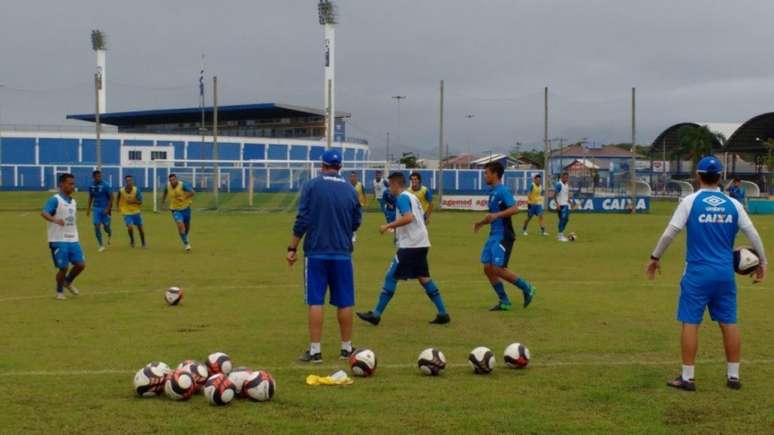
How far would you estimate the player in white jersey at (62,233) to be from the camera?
14086 mm

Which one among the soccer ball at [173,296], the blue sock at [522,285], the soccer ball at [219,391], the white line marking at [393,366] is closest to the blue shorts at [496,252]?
the blue sock at [522,285]

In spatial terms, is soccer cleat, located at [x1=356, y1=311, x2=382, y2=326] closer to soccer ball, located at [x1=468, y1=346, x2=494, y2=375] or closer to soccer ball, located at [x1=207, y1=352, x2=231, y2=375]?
soccer ball, located at [x1=468, y1=346, x2=494, y2=375]

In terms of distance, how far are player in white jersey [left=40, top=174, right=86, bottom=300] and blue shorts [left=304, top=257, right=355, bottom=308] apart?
6.47 metres

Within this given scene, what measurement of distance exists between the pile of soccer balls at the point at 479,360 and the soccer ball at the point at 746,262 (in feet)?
7.05

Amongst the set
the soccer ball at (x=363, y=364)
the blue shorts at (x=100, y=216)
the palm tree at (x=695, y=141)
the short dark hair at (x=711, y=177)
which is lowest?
the soccer ball at (x=363, y=364)

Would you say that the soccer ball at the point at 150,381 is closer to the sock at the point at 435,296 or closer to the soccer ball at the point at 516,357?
the soccer ball at the point at 516,357

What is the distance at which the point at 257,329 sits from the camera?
11258 millimetres

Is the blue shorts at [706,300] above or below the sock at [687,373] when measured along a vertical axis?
above

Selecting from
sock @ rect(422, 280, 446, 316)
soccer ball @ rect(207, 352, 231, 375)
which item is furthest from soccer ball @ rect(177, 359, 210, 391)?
sock @ rect(422, 280, 446, 316)

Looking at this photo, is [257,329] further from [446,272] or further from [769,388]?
[446,272]

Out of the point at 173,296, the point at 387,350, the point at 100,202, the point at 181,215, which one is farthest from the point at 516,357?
the point at 100,202

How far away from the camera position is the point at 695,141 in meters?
86.0

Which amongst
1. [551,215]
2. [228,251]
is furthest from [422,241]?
[551,215]

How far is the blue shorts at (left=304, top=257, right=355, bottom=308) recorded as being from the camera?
9.16m
